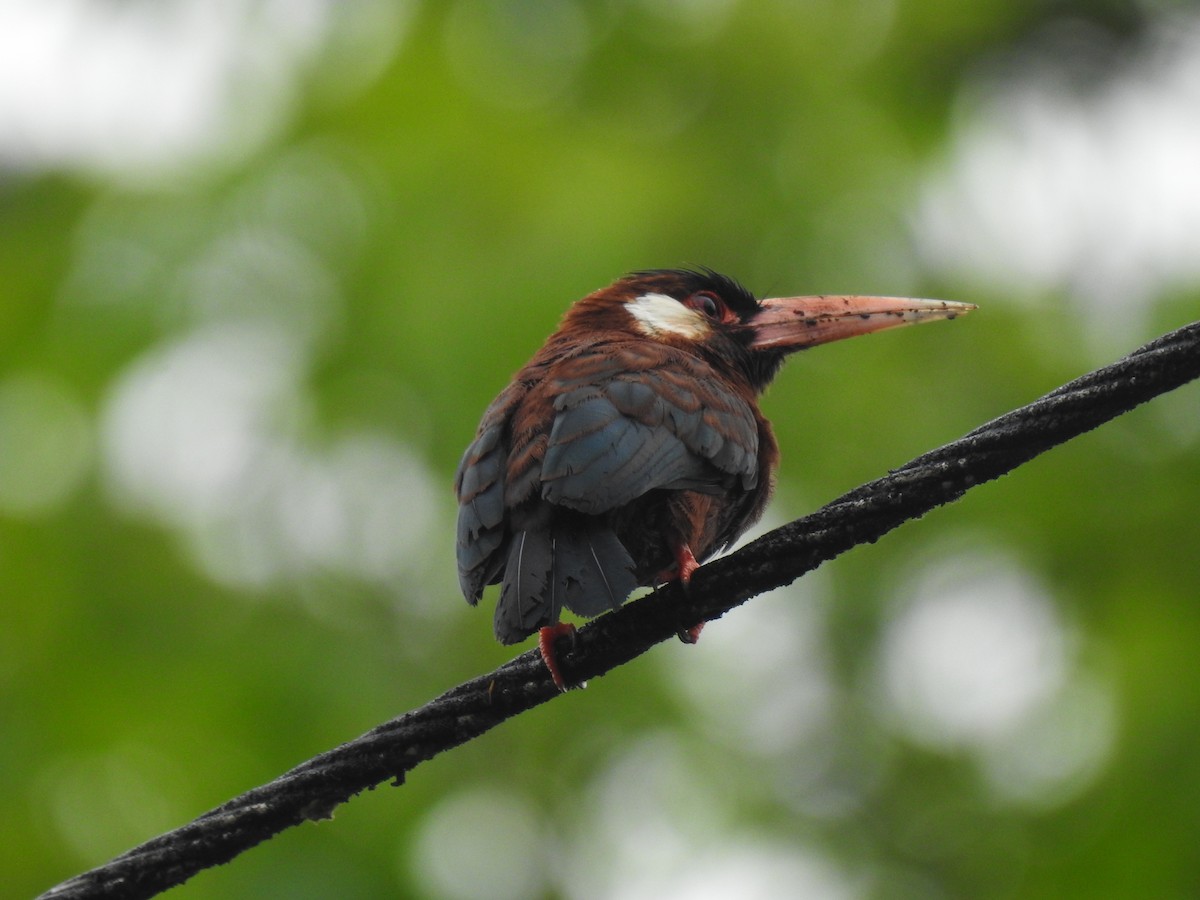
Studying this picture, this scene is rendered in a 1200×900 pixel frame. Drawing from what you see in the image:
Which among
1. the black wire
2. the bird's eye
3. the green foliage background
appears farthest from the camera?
the green foliage background

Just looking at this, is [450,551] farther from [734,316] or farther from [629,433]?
[629,433]

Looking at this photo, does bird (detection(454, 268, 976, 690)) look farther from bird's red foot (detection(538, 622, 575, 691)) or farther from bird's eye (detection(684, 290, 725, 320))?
bird's eye (detection(684, 290, 725, 320))

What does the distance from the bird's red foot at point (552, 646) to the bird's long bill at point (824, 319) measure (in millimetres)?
1911

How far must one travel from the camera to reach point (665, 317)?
4.70 m

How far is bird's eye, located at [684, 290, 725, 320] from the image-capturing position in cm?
475

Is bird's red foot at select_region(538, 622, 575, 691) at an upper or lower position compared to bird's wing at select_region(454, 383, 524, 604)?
lower

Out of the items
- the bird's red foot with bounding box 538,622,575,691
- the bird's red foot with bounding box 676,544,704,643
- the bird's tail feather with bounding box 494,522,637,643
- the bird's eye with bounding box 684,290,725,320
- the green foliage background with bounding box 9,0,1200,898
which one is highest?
the bird's tail feather with bounding box 494,522,637,643

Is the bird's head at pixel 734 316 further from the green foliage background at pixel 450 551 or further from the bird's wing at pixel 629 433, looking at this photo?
the green foliage background at pixel 450 551

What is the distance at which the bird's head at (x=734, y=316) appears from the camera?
4.62 metres

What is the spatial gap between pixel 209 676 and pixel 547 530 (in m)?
3.80

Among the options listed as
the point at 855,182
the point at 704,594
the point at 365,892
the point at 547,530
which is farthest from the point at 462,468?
the point at 855,182

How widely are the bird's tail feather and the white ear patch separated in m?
1.54

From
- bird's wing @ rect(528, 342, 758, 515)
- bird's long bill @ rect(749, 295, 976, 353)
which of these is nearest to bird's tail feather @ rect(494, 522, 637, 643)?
bird's wing @ rect(528, 342, 758, 515)

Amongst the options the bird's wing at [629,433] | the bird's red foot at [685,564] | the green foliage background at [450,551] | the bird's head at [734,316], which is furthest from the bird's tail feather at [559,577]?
the green foliage background at [450,551]
